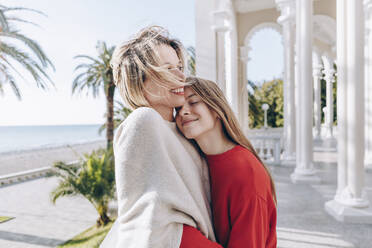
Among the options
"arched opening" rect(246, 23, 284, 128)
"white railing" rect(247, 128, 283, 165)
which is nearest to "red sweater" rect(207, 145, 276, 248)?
"white railing" rect(247, 128, 283, 165)

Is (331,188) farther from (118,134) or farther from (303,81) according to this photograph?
(118,134)

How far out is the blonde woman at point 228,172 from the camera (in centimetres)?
105

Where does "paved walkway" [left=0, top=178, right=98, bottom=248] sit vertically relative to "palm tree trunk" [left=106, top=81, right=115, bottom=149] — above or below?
below

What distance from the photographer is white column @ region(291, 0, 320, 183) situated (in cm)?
629

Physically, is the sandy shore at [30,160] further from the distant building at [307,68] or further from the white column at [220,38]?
the white column at [220,38]

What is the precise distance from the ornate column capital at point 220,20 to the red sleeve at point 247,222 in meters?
5.80

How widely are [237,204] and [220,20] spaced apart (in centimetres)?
592

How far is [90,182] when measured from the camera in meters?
7.55

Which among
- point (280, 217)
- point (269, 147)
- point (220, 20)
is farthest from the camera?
point (269, 147)

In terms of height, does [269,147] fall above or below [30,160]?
above

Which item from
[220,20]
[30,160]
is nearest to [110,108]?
[220,20]

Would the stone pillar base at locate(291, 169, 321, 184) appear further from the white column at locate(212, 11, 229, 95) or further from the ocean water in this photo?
the ocean water

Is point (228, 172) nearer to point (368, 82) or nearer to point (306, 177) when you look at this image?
point (306, 177)

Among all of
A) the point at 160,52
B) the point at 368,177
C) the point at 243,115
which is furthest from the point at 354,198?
the point at 243,115
